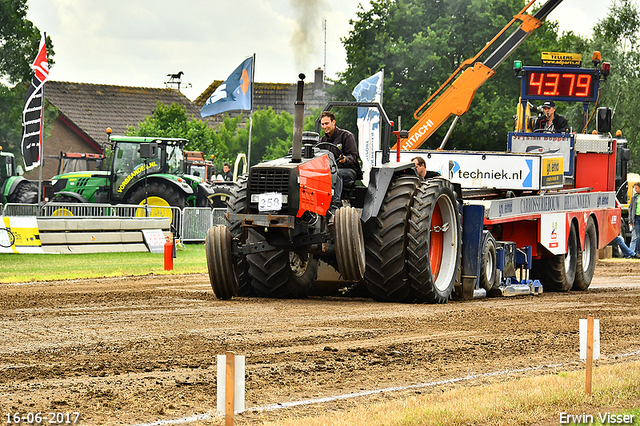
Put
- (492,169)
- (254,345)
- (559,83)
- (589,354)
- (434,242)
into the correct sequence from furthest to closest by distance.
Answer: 1. (559,83)
2. (492,169)
3. (434,242)
4. (254,345)
5. (589,354)

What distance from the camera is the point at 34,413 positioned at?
5195mm

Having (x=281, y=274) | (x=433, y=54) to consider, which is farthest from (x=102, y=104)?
(x=281, y=274)

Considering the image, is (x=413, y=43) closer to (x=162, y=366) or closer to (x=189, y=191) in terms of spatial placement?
(x=189, y=191)

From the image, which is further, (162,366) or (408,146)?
(408,146)

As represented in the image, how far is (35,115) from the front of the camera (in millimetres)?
21672

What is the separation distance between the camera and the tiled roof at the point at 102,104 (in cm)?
5588

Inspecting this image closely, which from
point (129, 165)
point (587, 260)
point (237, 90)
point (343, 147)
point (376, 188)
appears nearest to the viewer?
point (376, 188)

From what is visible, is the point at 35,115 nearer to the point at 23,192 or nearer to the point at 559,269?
the point at 23,192

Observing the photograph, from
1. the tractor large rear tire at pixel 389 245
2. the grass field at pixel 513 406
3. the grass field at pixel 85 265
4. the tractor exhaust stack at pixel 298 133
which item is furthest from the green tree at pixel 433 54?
the grass field at pixel 513 406

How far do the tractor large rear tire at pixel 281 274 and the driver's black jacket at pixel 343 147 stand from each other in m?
1.28

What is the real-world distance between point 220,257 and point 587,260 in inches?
321

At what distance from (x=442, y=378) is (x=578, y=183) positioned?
11851 mm

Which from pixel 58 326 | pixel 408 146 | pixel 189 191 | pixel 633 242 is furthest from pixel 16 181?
pixel 58 326

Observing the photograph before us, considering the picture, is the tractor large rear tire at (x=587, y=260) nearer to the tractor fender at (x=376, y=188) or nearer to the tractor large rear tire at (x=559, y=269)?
the tractor large rear tire at (x=559, y=269)
